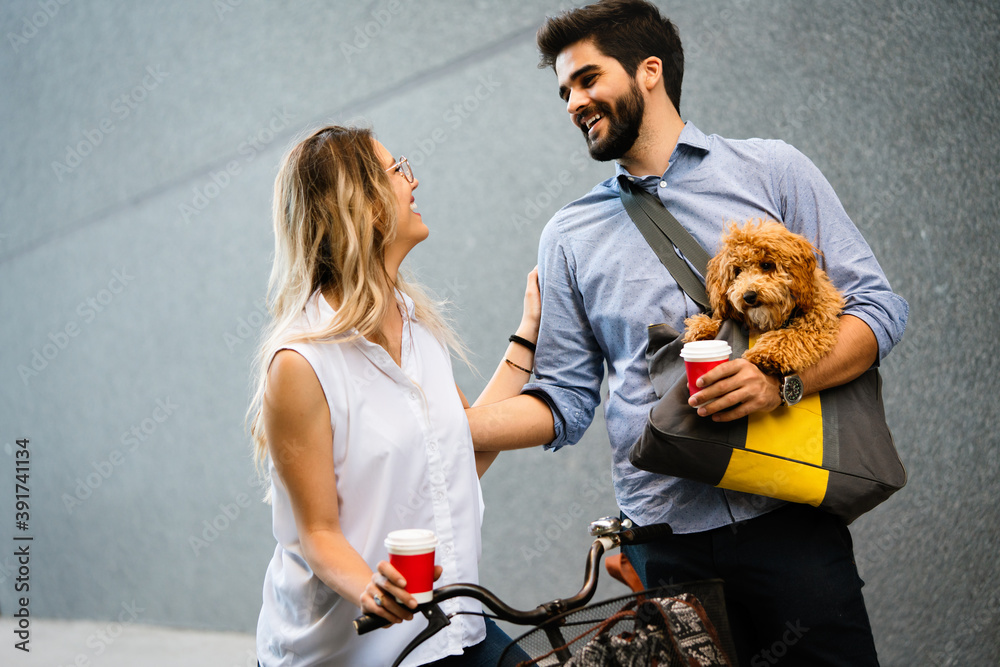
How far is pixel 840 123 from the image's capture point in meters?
2.47

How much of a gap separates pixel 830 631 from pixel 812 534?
0.59 feet

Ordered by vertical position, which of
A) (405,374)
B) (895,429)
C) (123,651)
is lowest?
(123,651)

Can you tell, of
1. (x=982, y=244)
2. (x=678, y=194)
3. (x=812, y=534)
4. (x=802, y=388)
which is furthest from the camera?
(x=982, y=244)

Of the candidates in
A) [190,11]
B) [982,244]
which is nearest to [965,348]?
[982,244]

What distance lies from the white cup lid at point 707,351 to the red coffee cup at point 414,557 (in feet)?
1.78

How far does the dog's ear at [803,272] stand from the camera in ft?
4.32

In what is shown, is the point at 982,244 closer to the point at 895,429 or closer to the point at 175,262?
the point at 895,429

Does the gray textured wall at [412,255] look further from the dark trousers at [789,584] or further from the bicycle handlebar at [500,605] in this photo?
the bicycle handlebar at [500,605]

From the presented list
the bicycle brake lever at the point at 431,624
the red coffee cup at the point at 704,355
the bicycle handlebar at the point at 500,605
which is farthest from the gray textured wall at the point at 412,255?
the bicycle brake lever at the point at 431,624
